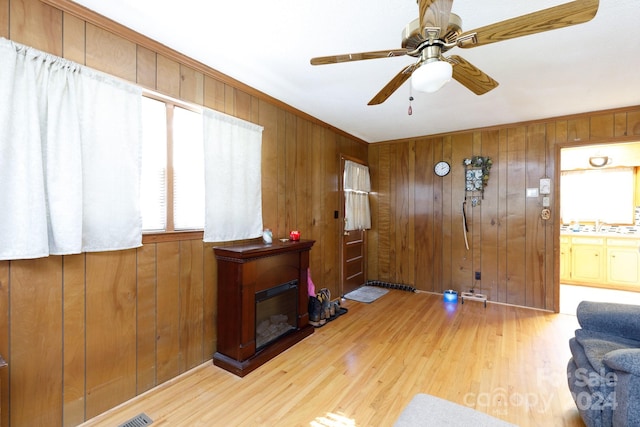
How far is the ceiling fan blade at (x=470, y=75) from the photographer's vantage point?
1558 mm

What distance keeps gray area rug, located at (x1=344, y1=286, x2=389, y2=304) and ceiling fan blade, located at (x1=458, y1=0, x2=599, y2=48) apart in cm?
353

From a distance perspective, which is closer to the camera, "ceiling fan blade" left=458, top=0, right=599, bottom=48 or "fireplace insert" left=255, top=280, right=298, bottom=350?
"ceiling fan blade" left=458, top=0, right=599, bottom=48

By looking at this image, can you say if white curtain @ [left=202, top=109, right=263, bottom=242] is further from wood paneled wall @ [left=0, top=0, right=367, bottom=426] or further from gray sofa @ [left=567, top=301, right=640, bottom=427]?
gray sofa @ [left=567, top=301, right=640, bottom=427]

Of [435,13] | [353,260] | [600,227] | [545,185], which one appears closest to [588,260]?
[600,227]

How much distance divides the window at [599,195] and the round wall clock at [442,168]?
2320mm

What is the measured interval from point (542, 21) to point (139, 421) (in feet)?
10.1

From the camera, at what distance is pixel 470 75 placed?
172cm

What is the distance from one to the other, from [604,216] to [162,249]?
6940mm

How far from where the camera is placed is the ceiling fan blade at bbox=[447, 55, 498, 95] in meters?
1.56

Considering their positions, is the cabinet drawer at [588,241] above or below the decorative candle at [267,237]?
below

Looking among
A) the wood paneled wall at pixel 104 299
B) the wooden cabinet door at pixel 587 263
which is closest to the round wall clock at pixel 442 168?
the wooden cabinet door at pixel 587 263

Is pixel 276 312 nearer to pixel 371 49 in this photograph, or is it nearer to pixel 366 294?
pixel 366 294

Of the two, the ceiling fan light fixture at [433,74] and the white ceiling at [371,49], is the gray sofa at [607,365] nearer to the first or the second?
the ceiling fan light fixture at [433,74]

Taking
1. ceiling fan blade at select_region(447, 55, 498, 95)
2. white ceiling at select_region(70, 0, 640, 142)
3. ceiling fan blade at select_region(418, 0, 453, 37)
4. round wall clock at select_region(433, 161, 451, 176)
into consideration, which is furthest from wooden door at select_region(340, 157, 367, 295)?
ceiling fan blade at select_region(418, 0, 453, 37)
